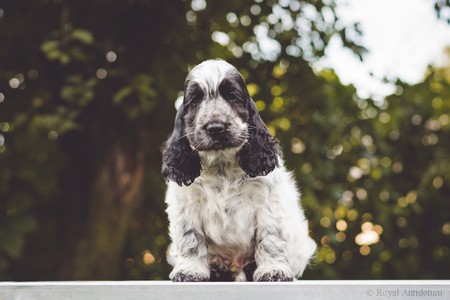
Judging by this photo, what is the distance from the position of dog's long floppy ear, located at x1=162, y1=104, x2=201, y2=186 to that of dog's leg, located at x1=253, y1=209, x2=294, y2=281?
1.65 feet

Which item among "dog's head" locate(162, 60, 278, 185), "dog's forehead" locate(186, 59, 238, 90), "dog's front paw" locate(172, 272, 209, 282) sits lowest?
"dog's front paw" locate(172, 272, 209, 282)

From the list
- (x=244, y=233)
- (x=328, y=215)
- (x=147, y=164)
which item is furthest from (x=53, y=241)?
(x=244, y=233)

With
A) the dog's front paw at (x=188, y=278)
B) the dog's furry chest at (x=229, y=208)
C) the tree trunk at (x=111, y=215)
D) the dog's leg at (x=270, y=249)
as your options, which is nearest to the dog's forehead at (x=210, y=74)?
the dog's furry chest at (x=229, y=208)

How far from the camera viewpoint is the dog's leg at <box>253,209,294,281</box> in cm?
398

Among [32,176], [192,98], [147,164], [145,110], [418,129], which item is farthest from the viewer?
[418,129]

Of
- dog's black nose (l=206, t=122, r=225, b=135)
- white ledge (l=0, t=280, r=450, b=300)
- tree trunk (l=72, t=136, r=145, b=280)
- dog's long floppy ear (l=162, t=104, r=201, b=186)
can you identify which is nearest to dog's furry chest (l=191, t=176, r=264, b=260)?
dog's long floppy ear (l=162, t=104, r=201, b=186)

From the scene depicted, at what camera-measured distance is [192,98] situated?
3.99 meters

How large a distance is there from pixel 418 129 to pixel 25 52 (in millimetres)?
5414

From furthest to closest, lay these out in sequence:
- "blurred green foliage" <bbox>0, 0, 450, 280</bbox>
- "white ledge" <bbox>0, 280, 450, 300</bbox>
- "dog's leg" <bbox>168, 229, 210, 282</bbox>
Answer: "blurred green foliage" <bbox>0, 0, 450, 280</bbox> → "dog's leg" <bbox>168, 229, 210, 282</bbox> → "white ledge" <bbox>0, 280, 450, 300</bbox>

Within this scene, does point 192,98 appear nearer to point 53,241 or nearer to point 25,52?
point 25,52

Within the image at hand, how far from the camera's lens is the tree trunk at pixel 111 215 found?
729 centimetres

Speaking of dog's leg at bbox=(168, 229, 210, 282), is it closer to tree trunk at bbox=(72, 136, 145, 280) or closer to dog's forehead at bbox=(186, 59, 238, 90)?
dog's forehead at bbox=(186, 59, 238, 90)

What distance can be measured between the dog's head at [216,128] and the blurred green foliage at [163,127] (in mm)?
2431

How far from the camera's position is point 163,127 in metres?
7.63
